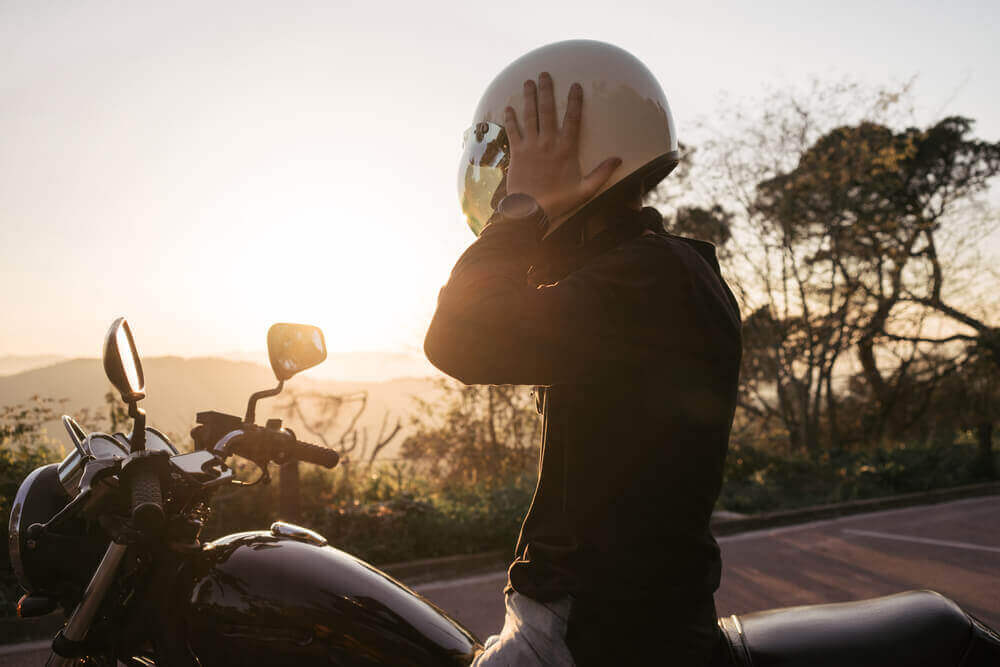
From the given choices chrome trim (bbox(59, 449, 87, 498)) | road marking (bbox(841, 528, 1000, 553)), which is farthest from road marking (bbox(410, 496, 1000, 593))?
chrome trim (bbox(59, 449, 87, 498))

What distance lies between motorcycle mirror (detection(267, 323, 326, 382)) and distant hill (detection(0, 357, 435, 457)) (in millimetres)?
3928

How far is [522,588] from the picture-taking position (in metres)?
1.19

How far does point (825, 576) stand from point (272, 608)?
19.2ft

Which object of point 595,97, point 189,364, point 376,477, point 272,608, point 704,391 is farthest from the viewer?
point 189,364

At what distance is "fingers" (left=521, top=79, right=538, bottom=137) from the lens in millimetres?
1364

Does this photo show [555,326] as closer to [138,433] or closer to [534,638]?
[534,638]

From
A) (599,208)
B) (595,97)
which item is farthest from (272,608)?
(595,97)

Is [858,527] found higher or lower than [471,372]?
lower

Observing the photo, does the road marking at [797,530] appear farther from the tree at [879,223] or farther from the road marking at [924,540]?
the tree at [879,223]

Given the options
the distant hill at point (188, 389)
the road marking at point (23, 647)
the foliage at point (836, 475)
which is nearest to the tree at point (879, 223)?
the foliage at point (836, 475)

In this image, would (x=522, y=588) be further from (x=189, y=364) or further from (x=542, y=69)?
(x=189, y=364)

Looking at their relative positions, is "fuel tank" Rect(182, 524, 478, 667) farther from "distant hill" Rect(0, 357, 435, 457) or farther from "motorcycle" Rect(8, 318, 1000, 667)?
"distant hill" Rect(0, 357, 435, 457)

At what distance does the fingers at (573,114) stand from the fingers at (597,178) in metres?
0.07

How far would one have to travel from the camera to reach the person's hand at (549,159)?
132 cm
